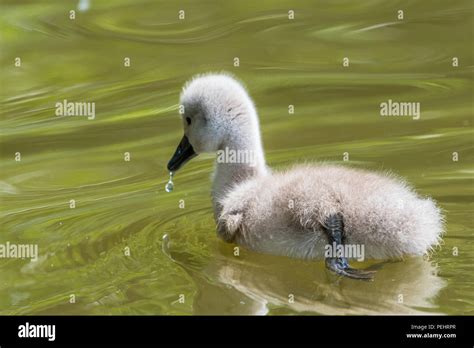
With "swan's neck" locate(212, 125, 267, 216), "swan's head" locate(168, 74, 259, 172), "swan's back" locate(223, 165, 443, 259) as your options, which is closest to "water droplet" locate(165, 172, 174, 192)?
"swan's head" locate(168, 74, 259, 172)

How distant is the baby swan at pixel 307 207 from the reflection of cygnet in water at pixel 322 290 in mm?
92

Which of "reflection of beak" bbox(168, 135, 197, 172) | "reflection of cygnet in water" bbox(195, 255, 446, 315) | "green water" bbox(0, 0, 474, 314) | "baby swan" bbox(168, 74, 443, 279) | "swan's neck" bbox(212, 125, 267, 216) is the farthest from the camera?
"reflection of beak" bbox(168, 135, 197, 172)

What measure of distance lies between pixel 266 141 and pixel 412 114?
116 cm

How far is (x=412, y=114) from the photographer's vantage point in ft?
28.0

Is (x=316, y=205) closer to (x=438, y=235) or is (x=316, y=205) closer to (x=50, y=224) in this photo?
(x=438, y=235)

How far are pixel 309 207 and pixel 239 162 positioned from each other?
773 mm

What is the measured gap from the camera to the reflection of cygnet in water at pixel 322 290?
572 centimetres

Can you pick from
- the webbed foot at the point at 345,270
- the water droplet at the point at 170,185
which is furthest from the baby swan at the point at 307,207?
the water droplet at the point at 170,185

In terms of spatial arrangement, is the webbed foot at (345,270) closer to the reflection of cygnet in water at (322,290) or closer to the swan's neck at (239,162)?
the reflection of cygnet in water at (322,290)

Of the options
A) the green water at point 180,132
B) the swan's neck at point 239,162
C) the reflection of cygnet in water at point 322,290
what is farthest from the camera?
the swan's neck at point 239,162

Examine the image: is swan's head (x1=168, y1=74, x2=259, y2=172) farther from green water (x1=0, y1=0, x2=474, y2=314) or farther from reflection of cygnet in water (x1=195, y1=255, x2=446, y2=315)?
reflection of cygnet in water (x1=195, y1=255, x2=446, y2=315)

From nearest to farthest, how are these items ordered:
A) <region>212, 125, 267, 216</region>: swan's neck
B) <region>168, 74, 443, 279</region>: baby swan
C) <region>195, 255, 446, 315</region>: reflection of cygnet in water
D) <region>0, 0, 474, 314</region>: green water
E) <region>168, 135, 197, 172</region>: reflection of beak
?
1. <region>195, 255, 446, 315</region>: reflection of cygnet in water
2. <region>0, 0, 474, 314</region>: green water
3. <region>168, 74, 443, 279</region>: baby swan
4. <region>212, 125, 267, 216</region>: swan's neck
5. <region>168, 135, 197, 172</region>: reflection of beak

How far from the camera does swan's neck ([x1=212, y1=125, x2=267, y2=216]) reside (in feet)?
22.2
